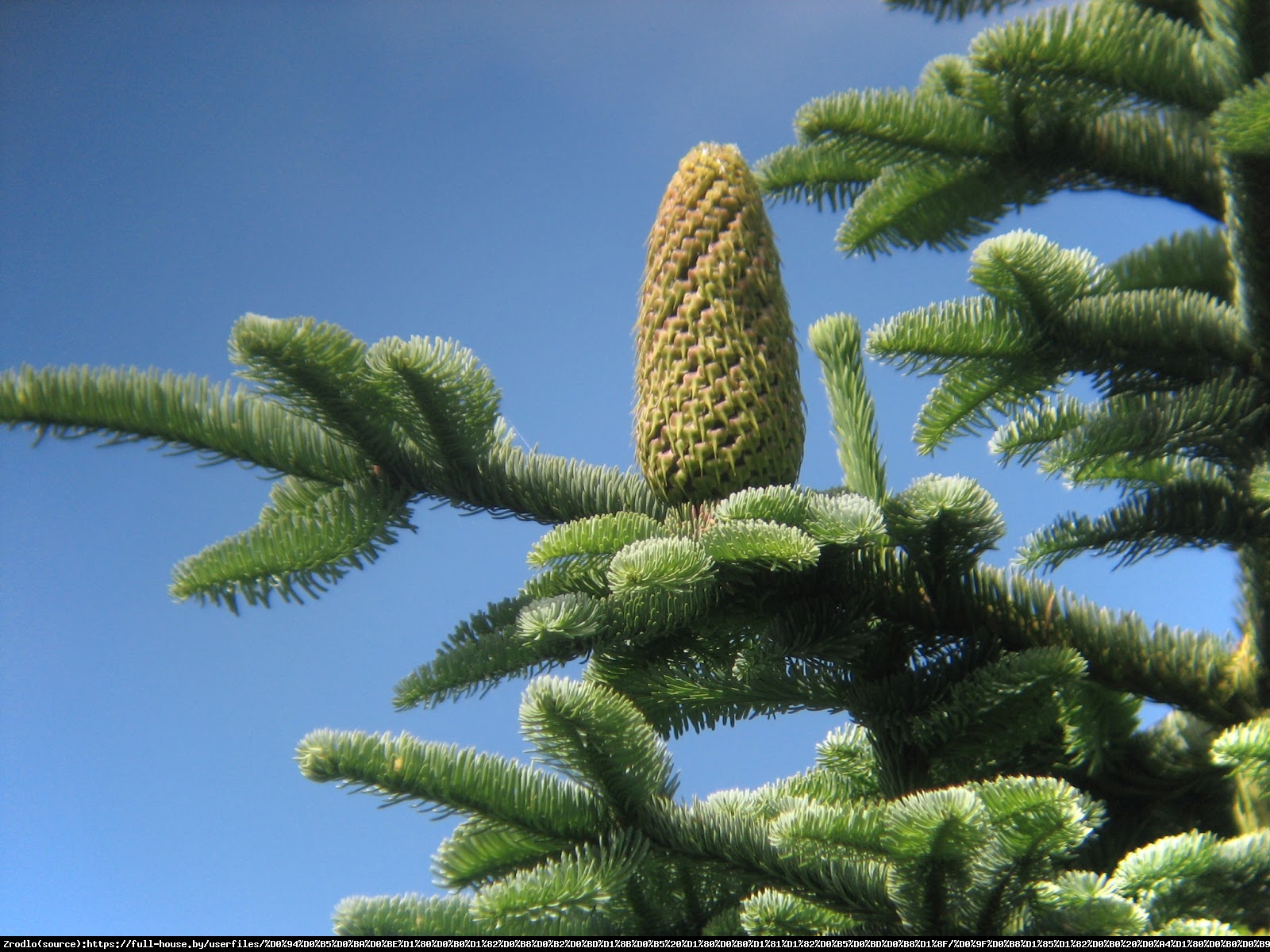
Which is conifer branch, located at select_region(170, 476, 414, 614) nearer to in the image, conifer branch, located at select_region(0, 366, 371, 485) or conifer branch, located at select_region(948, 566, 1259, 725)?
conifer branch, located at select_region(0, 366, 371, 485)

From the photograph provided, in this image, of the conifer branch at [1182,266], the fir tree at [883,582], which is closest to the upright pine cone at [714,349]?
the fir tree at [883,582]

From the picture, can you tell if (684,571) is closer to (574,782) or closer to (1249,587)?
(574,782)

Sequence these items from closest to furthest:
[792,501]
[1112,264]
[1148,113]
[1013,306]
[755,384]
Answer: [792,501]
[755,384]
[1013,306]
[1148,113]
[1112,264]

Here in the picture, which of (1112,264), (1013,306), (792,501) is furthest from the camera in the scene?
(1112,264)

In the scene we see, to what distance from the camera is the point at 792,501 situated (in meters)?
1.18

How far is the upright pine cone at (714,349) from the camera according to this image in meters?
1.28

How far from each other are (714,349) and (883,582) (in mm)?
375

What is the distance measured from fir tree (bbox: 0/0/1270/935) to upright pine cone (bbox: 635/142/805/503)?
0.01 m

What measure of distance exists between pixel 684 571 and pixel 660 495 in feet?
0.86

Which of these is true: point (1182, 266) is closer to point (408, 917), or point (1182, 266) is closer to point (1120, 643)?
point (1120, 643)

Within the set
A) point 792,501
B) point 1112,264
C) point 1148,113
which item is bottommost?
point 792,501

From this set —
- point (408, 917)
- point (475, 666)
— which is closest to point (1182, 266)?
point (475, 666)

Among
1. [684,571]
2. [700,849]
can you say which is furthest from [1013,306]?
[700,849]

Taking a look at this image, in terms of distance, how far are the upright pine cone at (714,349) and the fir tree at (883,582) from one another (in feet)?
0.04
